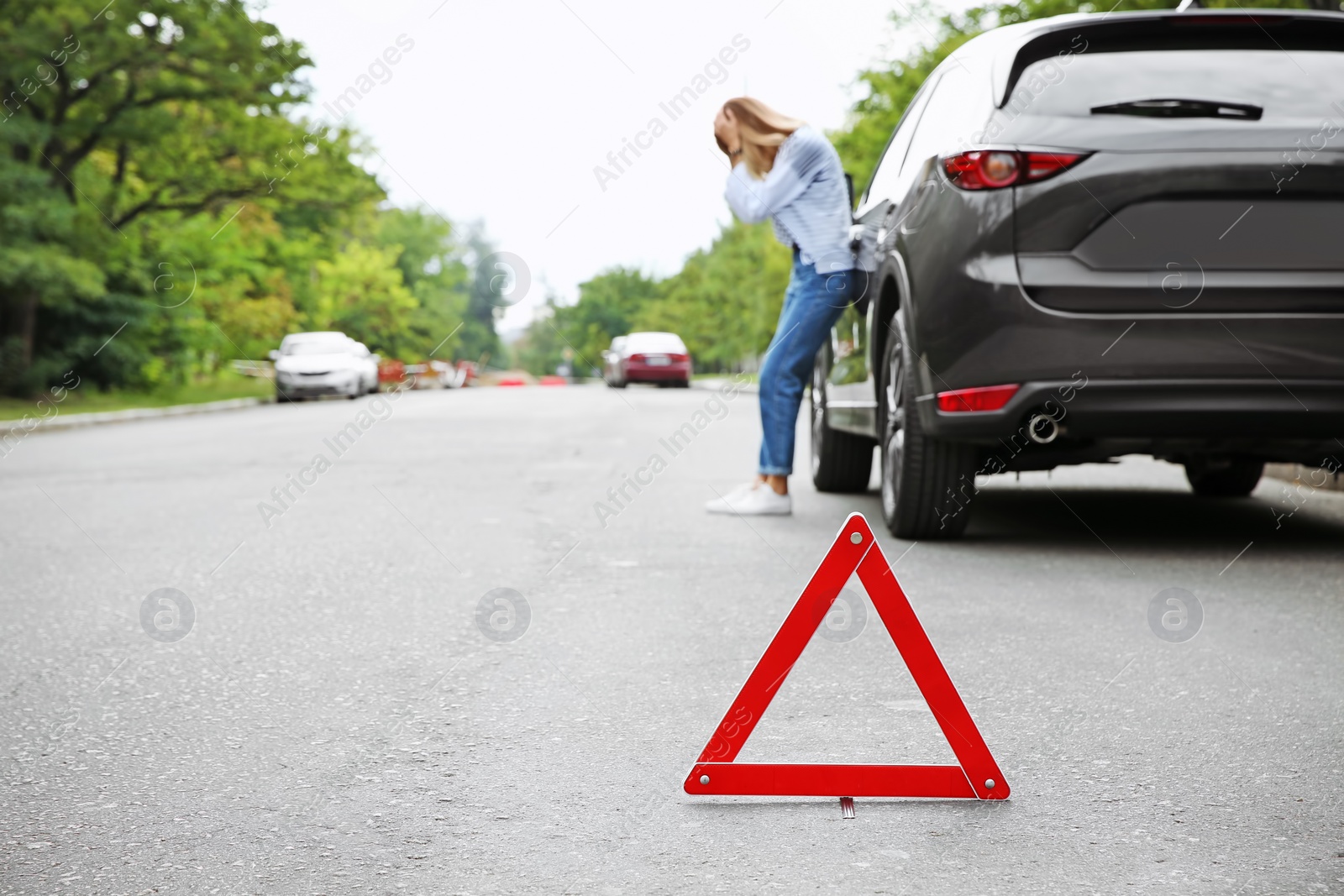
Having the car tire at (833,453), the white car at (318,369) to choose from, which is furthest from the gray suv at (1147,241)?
the white car at (318,369)

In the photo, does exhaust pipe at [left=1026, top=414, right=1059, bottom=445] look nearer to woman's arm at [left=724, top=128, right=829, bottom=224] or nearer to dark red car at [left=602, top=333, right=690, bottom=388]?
woman's arm at [left=724, top=128, right=829, bottom=224]

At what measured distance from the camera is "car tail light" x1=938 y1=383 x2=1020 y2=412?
216 inches

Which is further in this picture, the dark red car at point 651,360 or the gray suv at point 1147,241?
the dark red car at point 651,360

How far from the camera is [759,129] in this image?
704cm

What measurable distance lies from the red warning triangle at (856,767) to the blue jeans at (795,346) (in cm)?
421

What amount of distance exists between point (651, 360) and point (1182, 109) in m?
30.9

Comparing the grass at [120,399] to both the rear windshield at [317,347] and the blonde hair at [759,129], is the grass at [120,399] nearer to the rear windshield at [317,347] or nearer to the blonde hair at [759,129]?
the rear windshield at [317,347]

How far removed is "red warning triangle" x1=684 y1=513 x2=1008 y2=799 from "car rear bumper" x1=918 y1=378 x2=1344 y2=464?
8.68 feet

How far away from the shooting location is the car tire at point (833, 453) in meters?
8.41

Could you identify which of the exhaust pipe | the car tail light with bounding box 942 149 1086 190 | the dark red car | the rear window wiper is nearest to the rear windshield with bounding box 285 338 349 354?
the dark red car

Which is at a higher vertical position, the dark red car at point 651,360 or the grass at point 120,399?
the grass at point 120,399

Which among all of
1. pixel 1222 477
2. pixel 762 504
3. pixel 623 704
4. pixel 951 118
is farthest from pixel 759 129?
pixel 623 704

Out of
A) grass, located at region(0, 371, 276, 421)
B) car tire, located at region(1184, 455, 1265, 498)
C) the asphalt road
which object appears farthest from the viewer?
grass, located at region(0, 371, 276, 421)

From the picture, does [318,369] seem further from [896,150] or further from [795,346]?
[896,150]
